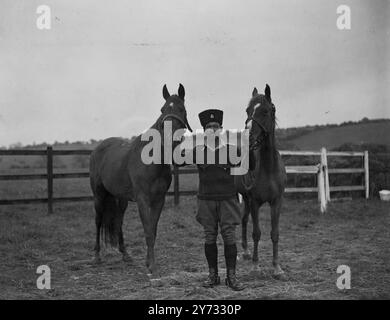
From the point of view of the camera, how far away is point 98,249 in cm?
666

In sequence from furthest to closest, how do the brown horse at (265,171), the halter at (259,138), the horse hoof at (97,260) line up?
the horse hoof at (97,260) < the brown horse at (265,171) < the halter at (259,138)

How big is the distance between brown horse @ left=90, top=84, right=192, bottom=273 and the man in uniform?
0.61m

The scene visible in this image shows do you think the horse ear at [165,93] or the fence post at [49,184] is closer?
the horse ear at [165,93]

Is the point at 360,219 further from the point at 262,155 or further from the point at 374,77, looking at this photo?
the point at 262,155

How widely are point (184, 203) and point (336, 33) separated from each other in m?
6.91

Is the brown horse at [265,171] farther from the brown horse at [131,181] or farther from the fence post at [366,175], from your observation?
the fence post at [366,175]

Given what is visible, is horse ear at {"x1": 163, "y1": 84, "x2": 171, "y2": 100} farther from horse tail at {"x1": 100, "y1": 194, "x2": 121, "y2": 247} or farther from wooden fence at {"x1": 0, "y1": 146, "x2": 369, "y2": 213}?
wooden fence at {"x1": 0, "y1": 146, "x2": 369, "y2": 213}

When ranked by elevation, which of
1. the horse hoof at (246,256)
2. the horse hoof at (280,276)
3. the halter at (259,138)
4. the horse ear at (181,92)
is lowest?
the horse hoof at (246,256)

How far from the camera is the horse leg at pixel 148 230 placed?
5621 mm

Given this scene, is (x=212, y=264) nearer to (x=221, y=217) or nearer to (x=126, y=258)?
(x=221, y=217)

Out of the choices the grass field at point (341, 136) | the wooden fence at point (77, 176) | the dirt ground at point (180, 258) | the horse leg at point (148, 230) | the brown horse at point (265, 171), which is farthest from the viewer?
the grass field at point (341, 136)

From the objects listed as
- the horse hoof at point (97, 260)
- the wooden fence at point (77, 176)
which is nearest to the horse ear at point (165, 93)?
the horse hoof at point (97, 260)

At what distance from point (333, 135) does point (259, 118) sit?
16265mm
